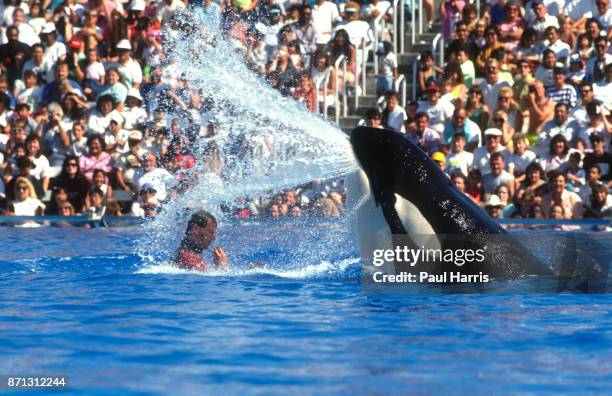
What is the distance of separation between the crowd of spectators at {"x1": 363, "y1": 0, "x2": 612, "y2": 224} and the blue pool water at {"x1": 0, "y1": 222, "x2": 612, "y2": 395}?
4.95 m

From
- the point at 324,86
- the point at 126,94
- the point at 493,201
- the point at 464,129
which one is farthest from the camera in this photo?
the point at 126,94

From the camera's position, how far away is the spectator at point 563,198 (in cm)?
1380

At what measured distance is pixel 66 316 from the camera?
7551 millimetres

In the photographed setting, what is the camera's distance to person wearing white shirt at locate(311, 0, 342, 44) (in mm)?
17016

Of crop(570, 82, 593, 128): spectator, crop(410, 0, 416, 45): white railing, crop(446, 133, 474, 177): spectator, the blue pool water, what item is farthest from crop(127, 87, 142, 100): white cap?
the blue pool water

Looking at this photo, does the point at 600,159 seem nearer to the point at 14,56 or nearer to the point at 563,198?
the point at 563,198

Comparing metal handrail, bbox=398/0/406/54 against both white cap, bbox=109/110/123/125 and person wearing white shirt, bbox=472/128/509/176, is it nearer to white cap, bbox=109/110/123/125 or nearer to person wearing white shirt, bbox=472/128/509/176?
person wearing white shirt, bbox=472/128/509/176

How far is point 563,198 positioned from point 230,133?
4344 millimetres

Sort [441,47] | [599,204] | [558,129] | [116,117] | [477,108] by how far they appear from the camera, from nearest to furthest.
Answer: [599,204] → [558,129] → [477,108] → [441,47] → [116,117]

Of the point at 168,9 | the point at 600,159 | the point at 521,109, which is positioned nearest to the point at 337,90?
the point at 521,109

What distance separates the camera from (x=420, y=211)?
7.88 metres

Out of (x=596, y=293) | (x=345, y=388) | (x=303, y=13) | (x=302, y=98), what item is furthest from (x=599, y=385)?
(x=303, y=13)

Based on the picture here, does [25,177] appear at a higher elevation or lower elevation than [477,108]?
lower

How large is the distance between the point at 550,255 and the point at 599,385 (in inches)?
138
